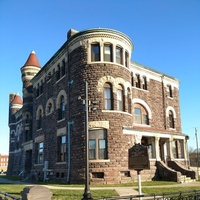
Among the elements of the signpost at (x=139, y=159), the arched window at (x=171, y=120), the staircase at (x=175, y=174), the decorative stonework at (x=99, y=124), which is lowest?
the staircase at (x=175, y=174)

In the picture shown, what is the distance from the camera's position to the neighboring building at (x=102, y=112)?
21.0m

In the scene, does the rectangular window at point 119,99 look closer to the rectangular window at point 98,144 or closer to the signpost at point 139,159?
the rectangular window at point 98,144

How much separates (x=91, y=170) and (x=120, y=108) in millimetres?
5736

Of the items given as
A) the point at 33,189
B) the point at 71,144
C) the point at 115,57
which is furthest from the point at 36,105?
the point at 33,189

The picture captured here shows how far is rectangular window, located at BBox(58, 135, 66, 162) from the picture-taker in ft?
80.4

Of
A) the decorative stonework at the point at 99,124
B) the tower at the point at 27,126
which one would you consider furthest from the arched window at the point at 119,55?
the tower at the point at 27,126

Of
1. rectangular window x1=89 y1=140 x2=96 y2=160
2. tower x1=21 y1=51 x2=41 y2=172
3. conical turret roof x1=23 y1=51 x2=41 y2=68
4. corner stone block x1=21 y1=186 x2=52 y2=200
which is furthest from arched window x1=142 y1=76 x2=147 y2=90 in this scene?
corner stone block x1=21 y1=186 x2=52 y2=200

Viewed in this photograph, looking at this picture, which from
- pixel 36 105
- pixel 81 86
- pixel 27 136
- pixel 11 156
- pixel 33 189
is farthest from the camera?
pixel 11 156

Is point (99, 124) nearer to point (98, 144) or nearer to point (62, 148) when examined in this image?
point (98, 144)

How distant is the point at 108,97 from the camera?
22.1m

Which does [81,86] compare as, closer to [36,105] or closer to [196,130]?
[36,105]

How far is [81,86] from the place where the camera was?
22328 millimetres

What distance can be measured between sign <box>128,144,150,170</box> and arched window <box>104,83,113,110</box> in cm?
993

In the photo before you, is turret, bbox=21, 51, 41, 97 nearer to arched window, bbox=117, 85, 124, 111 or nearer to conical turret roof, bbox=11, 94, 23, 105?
conical turret roof, bbox=11, 94, 23, 105
